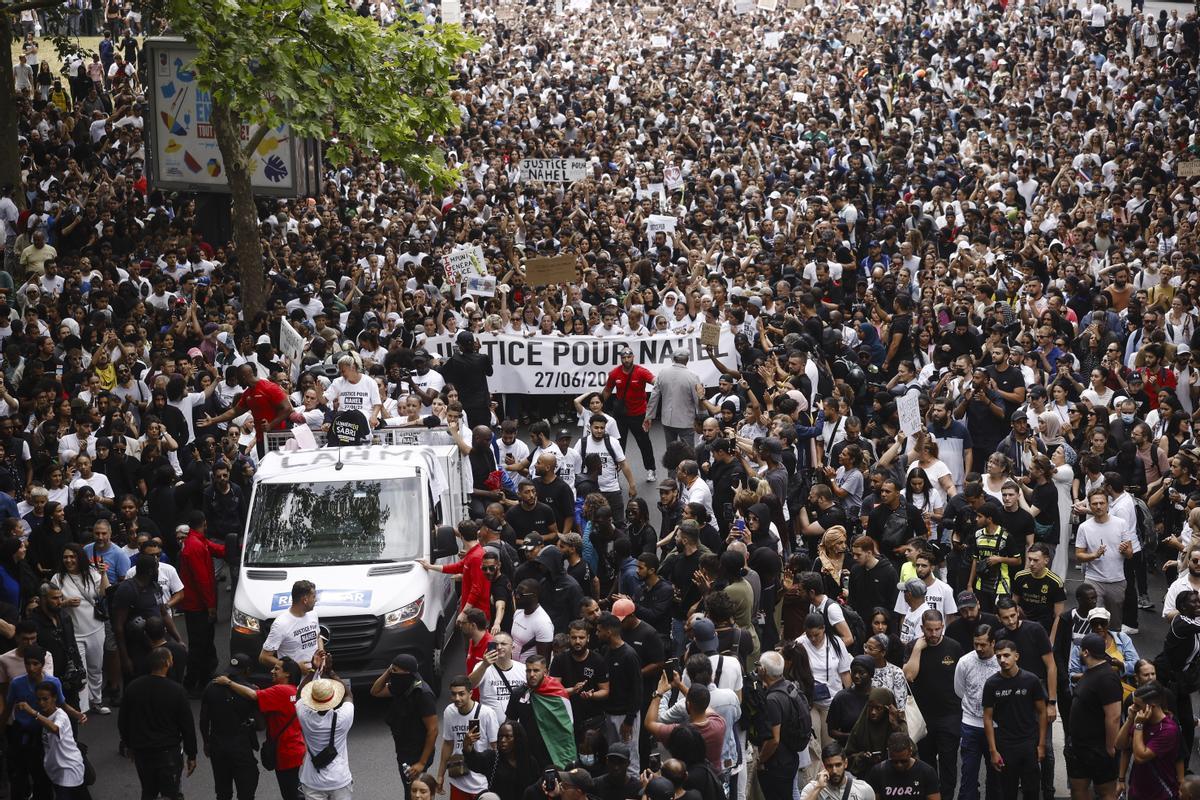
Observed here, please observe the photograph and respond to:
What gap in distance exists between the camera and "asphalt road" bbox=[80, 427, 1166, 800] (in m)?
11.5

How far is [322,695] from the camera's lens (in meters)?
10.2

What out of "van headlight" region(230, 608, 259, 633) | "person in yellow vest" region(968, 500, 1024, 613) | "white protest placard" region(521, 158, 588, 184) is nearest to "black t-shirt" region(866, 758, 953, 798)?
"person in yellow vest" region(968, 500, 1024, 613)

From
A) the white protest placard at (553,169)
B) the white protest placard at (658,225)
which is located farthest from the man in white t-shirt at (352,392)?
the white protest placard at (553,169)

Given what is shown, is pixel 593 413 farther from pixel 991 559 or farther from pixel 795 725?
pixel 795 725

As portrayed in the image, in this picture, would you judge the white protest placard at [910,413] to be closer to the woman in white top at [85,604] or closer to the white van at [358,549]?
the white van at [358,549]

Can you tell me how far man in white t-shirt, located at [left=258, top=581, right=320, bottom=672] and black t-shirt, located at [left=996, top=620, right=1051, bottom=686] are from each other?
4.94 metres

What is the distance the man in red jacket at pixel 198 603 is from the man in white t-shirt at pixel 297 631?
6.05 ft

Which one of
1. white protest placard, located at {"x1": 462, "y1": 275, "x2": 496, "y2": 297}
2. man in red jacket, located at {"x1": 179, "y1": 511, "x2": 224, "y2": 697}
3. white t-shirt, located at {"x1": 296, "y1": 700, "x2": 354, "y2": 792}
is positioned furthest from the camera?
white protest placard, located at {"x1": 462, "y1": 275, "x2": 496, "y2": 297}

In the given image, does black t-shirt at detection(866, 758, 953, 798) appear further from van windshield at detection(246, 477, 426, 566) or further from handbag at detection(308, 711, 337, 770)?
van windshield at detection(246, 477, 426, 566)

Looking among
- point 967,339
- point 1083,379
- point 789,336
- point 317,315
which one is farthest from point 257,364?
point 1083,379

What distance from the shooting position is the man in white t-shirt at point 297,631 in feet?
37.9

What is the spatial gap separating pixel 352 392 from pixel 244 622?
15.9 ft

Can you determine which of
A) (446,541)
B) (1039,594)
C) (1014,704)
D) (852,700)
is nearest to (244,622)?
(446,541)

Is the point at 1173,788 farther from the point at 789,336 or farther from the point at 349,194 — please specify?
the point at 349,194
